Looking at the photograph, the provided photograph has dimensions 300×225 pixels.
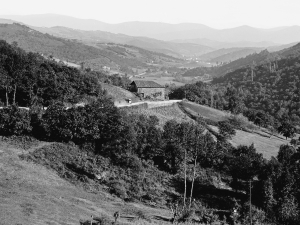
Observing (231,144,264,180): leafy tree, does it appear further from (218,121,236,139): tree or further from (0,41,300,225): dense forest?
(218,121,236,139): tree

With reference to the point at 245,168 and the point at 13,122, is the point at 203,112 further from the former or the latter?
the point at 13,122

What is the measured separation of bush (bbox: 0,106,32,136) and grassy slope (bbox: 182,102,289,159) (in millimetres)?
38996

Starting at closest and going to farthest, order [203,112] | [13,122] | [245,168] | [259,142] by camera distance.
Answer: [13,122] → [245,168] → [259,142] → [203,112]

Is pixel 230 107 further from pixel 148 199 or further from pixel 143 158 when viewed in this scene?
pixel 148 199

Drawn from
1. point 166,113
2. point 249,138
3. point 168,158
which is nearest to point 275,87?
point 249,138

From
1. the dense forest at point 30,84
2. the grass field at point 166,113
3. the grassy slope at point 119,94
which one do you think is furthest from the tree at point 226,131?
the dense forest at point 30,84

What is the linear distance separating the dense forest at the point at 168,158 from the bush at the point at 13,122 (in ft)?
0.36

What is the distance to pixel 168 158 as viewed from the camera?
45.5 metres

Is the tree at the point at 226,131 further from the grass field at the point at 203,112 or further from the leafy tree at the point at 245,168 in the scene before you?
the leafy tree at the point at 245,168

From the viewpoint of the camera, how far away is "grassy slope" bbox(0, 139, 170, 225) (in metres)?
24.4

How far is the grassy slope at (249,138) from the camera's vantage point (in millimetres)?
66625

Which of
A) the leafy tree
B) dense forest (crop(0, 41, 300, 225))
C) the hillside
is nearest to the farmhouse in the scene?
dense forest (crop(0, 41, 300, 225))

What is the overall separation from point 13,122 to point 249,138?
4779 centimetres

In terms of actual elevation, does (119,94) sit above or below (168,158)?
above
